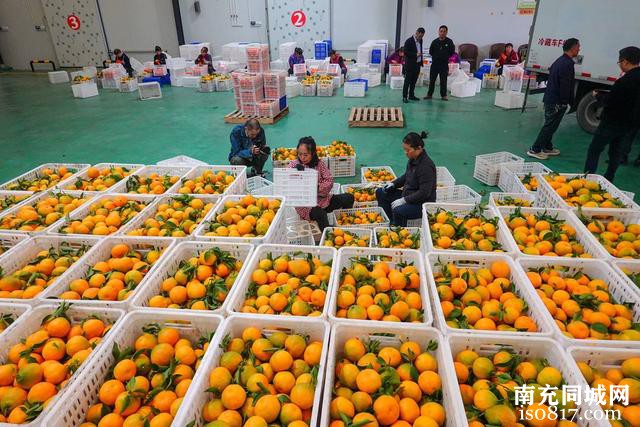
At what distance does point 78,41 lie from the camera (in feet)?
59.8

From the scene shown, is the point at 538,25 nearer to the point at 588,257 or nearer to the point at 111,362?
the point at 588,257

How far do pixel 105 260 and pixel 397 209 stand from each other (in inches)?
109

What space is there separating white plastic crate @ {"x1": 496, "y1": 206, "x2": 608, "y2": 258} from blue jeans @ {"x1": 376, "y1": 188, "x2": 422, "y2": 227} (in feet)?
3.73

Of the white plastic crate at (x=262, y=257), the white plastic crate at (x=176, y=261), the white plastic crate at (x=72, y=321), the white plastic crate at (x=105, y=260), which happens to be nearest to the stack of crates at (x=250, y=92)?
the white plastic crate at (x=105, y=260)

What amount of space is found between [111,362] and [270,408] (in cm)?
84

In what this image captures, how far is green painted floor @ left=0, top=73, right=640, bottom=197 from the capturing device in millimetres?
7125

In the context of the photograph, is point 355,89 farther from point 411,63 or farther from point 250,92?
point 250,92

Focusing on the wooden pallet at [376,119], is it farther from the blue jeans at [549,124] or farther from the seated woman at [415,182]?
the seated woman at [415,182]

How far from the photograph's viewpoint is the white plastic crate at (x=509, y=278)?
5.93 ft

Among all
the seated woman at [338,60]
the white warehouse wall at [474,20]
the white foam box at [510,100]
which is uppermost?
the white warehouse wall at [474,20]

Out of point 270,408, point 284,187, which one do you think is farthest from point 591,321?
point 284,187

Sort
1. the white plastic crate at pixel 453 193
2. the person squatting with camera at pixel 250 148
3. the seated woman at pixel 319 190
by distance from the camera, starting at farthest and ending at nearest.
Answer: the person squatting with camera at pixel 250 148, the white plastic crate at pixel 453 193, the seated woman at pixel 319 190

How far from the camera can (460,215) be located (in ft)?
10.2

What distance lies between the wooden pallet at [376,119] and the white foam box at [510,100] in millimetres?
3094
